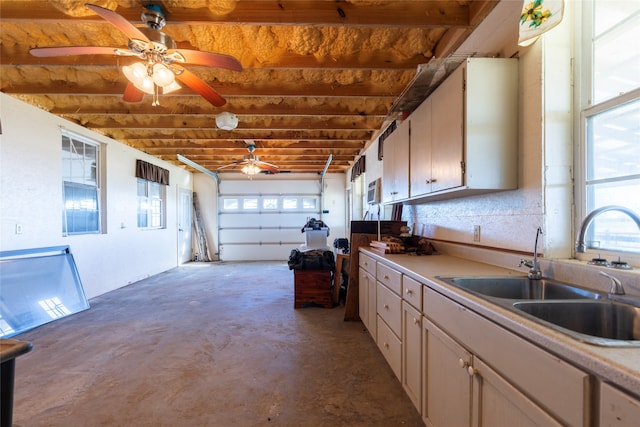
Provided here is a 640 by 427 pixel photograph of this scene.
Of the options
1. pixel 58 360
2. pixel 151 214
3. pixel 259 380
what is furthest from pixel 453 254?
pixel 151 214

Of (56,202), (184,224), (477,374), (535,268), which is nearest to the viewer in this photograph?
(477,374)

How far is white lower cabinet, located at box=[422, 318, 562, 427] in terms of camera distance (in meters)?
0.90

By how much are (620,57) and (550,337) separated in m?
1.50

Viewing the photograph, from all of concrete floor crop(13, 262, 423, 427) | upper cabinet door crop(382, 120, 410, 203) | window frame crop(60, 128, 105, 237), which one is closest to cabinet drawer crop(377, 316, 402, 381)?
concrete floor crop(13, 262, 423, 427)

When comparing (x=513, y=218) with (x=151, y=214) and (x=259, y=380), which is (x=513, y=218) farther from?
(x=151, y=214)

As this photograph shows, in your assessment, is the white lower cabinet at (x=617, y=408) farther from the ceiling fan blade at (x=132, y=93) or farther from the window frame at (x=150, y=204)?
the window frame at (x=150, y=204)

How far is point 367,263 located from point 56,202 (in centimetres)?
421

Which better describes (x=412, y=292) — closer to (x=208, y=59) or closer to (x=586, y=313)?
(x=586, y=313)

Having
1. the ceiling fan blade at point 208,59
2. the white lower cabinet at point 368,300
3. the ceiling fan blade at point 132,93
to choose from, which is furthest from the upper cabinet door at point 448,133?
the ceiling fan blade at point 132,93

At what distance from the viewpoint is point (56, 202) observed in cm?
382

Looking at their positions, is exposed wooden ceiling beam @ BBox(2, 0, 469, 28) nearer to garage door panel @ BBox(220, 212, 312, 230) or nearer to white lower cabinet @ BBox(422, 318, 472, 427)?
white lower cabinet @ BBox(422, 318, 472, 427)

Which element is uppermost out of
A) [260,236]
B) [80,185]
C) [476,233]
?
[80,185]

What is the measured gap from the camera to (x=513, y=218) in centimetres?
178

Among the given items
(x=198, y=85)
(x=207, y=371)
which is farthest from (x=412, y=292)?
(x=198, y=85)
